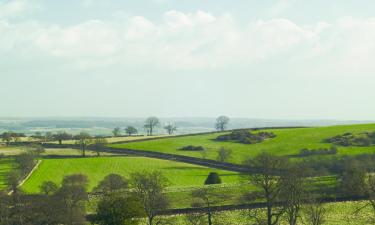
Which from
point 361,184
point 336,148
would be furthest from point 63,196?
point 336,148

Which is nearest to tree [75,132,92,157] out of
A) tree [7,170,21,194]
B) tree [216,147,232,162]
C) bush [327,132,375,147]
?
tree [216,147,232,162]

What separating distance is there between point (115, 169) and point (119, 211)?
207ft

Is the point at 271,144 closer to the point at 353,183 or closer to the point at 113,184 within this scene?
the point at 353,183

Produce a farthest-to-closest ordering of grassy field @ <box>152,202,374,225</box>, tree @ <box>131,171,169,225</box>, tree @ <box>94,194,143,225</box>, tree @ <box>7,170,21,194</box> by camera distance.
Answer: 1. tree @ <box>7,170,21,194</box>
2. tree @ <box>131,171,169,225</box>
3. grassy field @ <box>152,202,374,225</box>
4. tree @ <box>94,194,143,225</box>

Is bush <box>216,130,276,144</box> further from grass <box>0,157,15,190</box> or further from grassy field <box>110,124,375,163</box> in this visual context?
grass <box>0,157,15,190</box>

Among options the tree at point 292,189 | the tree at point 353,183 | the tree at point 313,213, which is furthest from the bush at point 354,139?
the tree at point 292,189

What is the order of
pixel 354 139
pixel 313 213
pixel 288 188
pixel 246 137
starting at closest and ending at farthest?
pixel 313 213 → pixel 288 188 → pixel 354 139 → pixel 246 137

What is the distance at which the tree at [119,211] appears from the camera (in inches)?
1966

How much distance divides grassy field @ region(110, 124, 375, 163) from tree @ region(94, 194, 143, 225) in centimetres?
7449

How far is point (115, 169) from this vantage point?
112 m

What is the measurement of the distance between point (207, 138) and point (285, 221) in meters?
112

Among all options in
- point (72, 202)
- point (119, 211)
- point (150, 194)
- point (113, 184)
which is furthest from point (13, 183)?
point (119, 211)

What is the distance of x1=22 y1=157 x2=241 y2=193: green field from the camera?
322 feet

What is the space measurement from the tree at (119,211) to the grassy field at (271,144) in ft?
244
